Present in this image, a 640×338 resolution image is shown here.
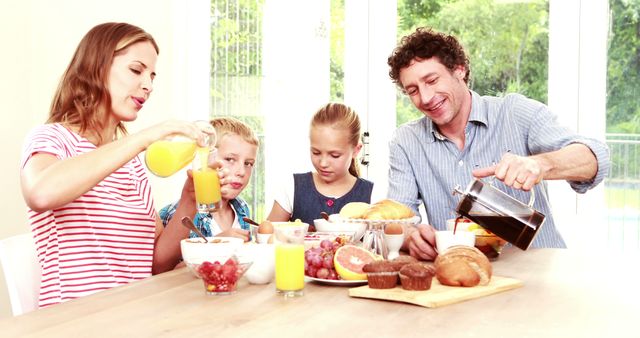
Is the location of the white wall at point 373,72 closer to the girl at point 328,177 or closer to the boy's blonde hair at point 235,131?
the girl at point 328,177

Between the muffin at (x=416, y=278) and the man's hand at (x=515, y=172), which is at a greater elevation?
the man's hand at (x=515, y=172)

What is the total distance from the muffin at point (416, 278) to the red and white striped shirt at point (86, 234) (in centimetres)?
90

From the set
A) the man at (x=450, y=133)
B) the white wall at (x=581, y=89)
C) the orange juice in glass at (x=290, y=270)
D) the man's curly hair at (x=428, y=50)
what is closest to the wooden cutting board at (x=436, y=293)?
the orange juice in glass at (x=290, y=270)

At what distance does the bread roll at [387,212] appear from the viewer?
1.96 meters

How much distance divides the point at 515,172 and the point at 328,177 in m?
1.36

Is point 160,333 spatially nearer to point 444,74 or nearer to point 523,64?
point 444,74

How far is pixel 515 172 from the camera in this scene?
75.1 inches

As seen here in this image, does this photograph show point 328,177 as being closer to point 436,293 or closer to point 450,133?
point 450,133

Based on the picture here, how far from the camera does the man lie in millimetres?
2689

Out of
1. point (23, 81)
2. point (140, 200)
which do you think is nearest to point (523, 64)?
point (140, 200)

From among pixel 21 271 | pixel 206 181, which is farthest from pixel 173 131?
pixel 21 271

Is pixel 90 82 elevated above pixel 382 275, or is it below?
above

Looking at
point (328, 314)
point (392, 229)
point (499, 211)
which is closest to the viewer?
point (328, 314)

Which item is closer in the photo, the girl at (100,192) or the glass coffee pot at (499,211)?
the glass coffee pot at (499,211)
